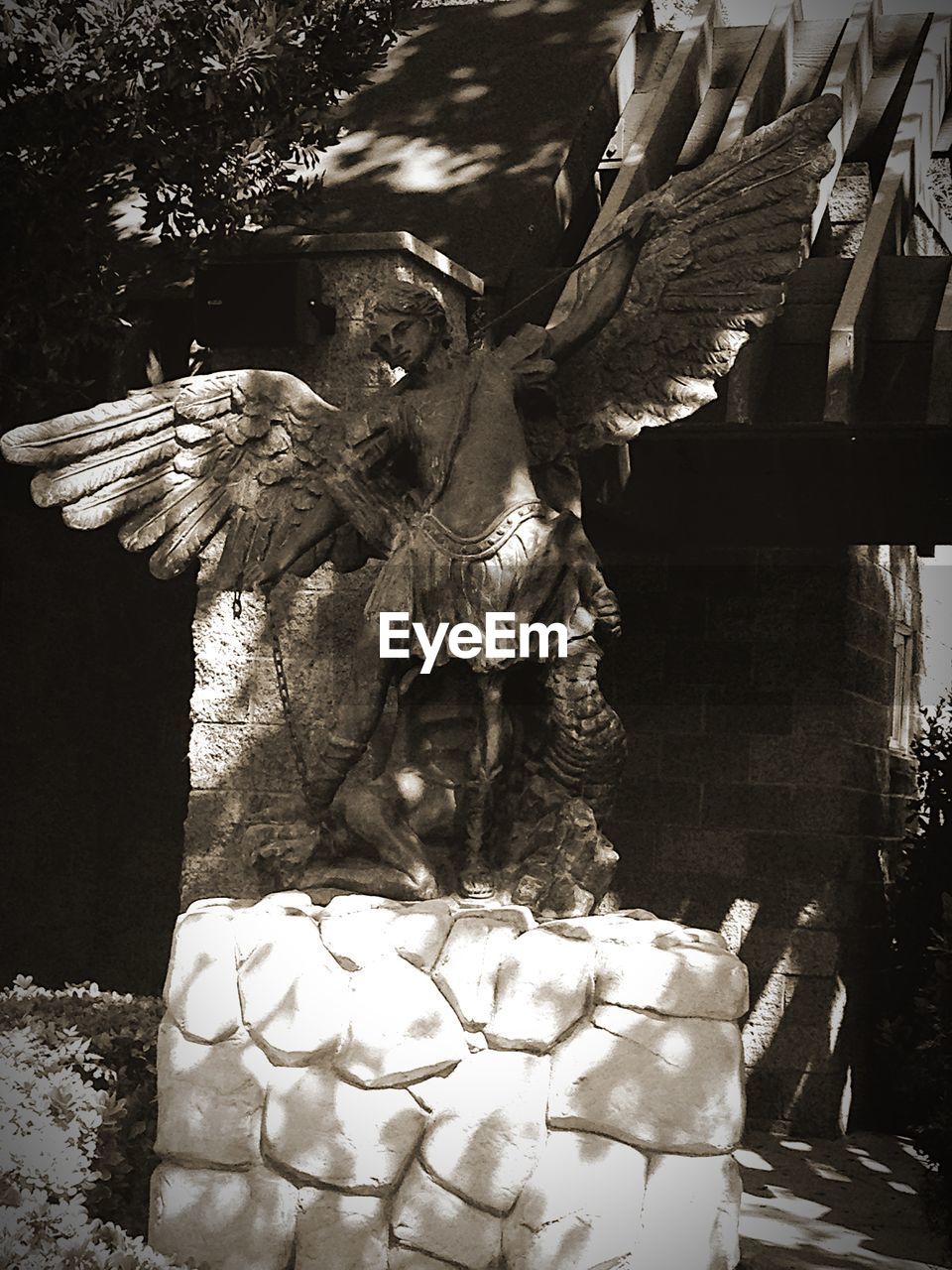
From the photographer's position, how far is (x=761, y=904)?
14.2 feet

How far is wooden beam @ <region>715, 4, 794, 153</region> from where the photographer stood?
394cm

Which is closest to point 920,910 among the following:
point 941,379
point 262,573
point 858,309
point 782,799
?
point 782,799

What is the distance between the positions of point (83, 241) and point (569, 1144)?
236cm

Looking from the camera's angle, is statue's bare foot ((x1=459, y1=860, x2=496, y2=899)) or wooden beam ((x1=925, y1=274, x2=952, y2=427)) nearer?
statue's bare foot ((x1=459, y1=860, x2=496, y2=899))

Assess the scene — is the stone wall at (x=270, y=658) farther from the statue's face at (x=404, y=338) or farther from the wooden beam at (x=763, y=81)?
the wooden beam at (x=763, y=81)

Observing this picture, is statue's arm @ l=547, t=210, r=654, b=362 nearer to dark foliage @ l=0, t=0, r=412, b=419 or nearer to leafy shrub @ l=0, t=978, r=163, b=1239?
dark foliage @ l=0, t=0, r=412, b=419

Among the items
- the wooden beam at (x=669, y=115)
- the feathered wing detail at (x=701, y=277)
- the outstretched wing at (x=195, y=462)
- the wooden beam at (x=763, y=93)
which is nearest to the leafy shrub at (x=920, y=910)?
the wooden beam at (x=763, y=93)

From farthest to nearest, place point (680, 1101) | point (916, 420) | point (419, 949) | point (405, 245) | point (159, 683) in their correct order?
point (159, 683) → point (405, 245) → point (916, 420) → point (419, 949) → point (680, 1101)

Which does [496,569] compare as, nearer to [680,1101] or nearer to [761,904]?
[680,1101]

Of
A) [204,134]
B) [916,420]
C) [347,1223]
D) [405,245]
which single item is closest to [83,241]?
[204,134]

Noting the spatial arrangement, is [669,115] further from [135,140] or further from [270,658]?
[270,658]

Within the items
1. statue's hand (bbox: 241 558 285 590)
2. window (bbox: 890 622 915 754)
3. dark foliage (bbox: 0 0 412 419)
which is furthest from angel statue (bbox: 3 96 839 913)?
window (bbox: 890 622 915 754)

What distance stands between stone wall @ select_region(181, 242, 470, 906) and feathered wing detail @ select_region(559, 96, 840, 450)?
74 centimetres

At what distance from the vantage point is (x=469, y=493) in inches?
116
